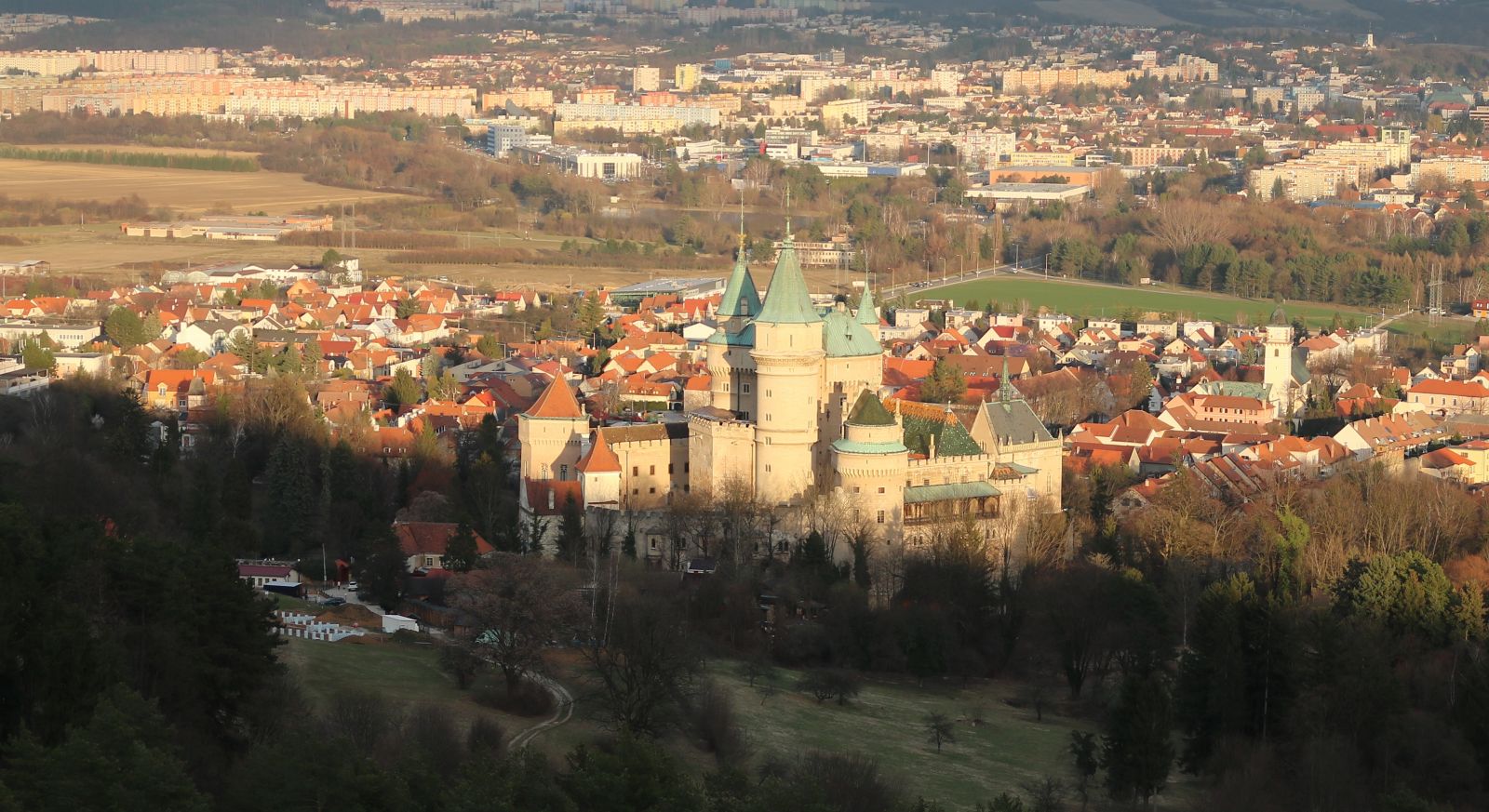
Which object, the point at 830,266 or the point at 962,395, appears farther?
the point at 830,266

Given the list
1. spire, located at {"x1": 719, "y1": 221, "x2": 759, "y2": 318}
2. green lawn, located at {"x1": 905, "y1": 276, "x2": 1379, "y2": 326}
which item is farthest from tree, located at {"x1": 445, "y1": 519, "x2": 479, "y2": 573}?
green lawn, located at {"x1": 905, "y1": 276, "x2": 1379, "y2": 326}

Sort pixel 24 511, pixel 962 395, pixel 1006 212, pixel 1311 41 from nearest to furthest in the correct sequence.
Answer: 1. pixel 24 511
2. pixel 962 395
3. pixel 1006 212
4. pixel 1311 41

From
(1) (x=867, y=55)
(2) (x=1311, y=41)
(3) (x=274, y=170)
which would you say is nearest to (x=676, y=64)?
(1) (x=867, y=55)

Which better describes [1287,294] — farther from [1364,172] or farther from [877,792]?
[877,792]

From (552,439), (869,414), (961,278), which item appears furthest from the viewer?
(961,278)

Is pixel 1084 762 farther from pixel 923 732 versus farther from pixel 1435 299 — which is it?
pixel 1435 299

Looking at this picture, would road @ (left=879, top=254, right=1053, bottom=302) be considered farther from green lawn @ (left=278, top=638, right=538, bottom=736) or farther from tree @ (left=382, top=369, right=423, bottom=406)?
green lawn @ (left=278, top=638, right=538, bottom=736)

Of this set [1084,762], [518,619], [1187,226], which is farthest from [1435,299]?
[518,619]
